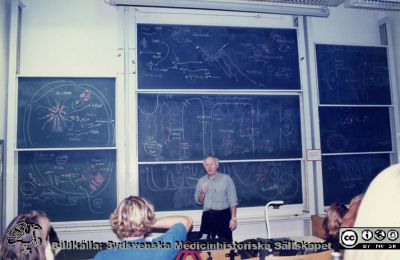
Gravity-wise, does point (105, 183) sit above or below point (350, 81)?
below

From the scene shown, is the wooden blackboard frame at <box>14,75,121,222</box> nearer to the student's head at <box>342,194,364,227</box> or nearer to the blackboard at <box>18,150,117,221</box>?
the blackboard at <box>18,150,117,221</box>

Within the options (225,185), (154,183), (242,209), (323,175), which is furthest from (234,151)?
(323,175)

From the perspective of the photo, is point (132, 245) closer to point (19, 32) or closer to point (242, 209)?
point (242, 209)

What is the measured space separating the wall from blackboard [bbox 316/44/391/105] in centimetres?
175

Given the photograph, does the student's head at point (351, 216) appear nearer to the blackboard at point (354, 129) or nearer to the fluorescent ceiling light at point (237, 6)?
the blackboard at point (354, 129)

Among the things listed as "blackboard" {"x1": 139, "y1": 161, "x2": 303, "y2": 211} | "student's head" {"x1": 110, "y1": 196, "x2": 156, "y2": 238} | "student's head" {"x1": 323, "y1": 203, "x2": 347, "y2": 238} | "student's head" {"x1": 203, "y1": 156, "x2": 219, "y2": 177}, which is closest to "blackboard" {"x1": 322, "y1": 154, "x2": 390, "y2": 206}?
"blackboard" {"x1": 139, "y1": 161, "x2": 303, "y2": 211}

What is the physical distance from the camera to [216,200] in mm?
3342

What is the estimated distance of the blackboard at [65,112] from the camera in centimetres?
313

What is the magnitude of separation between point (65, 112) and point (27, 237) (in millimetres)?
2222

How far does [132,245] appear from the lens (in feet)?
4.19

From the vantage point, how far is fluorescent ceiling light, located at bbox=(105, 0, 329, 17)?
3.39 m

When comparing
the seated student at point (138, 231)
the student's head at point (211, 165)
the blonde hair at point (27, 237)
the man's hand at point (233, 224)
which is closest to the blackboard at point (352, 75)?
the student's head at point (211, 165)

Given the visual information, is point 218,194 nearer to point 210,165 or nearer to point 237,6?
point 210,165

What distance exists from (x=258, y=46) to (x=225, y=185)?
1.81 meters
